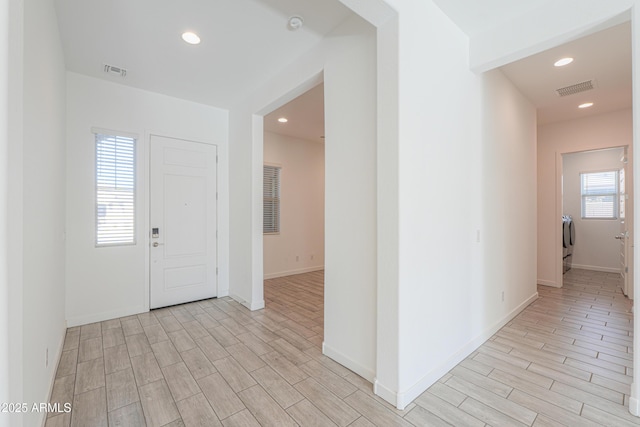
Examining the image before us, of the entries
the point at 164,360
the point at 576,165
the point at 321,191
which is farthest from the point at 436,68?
the point at 576,165

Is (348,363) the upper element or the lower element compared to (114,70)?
lower

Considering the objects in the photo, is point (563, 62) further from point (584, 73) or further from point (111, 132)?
point (111, 132)

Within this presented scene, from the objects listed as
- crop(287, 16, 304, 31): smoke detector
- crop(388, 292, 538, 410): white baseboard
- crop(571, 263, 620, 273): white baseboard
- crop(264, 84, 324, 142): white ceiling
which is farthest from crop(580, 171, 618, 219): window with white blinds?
crop(287, 16, 304, 31): smoke detector

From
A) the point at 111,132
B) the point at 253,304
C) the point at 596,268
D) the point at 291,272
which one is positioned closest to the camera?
the point at 111,132

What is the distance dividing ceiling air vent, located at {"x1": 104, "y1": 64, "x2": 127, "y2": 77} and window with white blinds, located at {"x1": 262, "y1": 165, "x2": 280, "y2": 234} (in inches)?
111

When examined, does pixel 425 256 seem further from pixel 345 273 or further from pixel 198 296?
pixel 198 296

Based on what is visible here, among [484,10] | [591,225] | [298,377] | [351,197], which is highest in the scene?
[484,10]

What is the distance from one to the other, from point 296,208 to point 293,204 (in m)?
0.12

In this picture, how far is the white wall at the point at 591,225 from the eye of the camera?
238 inches

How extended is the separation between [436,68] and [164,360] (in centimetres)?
334

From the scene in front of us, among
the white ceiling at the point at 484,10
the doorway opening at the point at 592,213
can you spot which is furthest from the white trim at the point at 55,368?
the doorway opening at the point at 592,213

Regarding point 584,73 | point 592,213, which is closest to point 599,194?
point 592,213

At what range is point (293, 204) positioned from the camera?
607 centimetres

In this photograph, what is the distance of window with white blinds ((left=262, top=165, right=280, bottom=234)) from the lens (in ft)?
18.8
